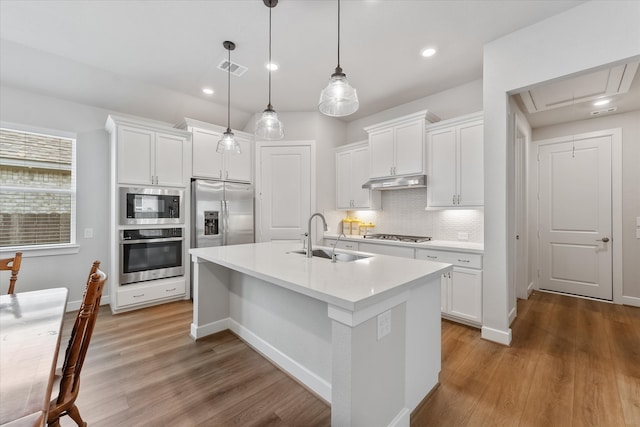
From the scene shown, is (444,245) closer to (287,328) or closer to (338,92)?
(287,328)

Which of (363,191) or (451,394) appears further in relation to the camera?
(363,191)

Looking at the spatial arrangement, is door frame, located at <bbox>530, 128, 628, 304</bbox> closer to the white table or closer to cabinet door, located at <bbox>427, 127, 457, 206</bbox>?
cabinet door, located at <bbox>427, 127, 457, 206</bbox>

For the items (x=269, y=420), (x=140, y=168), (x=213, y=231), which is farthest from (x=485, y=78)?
(x=140, y=168)

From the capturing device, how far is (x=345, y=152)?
4652 mm

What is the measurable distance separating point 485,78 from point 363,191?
7.05 ft

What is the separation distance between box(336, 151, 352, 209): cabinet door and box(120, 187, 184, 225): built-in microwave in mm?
2462

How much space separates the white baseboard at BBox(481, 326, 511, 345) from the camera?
104 inches

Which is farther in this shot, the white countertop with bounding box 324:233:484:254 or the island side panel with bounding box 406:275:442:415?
the white countertop with bounding box 324:233:484:254

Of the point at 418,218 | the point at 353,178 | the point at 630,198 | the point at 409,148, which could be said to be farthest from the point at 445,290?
the point at 630,198

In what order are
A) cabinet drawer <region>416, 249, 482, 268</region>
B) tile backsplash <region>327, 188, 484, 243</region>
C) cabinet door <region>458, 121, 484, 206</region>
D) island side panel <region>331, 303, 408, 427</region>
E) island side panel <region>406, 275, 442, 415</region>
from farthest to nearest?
tile backsplash <region>327, 188, 484, 243</region> < cabinet door <region>458, 121, 484, 206</region> < cabinet drawer <region>416, 249, 482, 268</region> < island side panel <region>406, 275, 442, 415</region> < island side panel <region>331, 303, 408, 427</region>

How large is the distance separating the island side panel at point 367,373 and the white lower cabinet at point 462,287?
1.76m

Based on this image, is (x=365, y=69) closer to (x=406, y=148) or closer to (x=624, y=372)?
(x=406, y=148)

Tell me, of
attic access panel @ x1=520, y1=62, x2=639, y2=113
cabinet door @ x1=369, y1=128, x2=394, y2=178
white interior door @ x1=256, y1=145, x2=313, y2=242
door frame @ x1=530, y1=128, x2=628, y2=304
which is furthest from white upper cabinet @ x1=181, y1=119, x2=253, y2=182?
door frame @ x1=530, y1=128, x2=628, y2=304

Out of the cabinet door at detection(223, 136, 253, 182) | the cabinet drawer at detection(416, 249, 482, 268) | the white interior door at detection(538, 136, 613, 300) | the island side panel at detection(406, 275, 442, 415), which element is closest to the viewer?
the island side panel at detection(406, 275, 442, 415)
